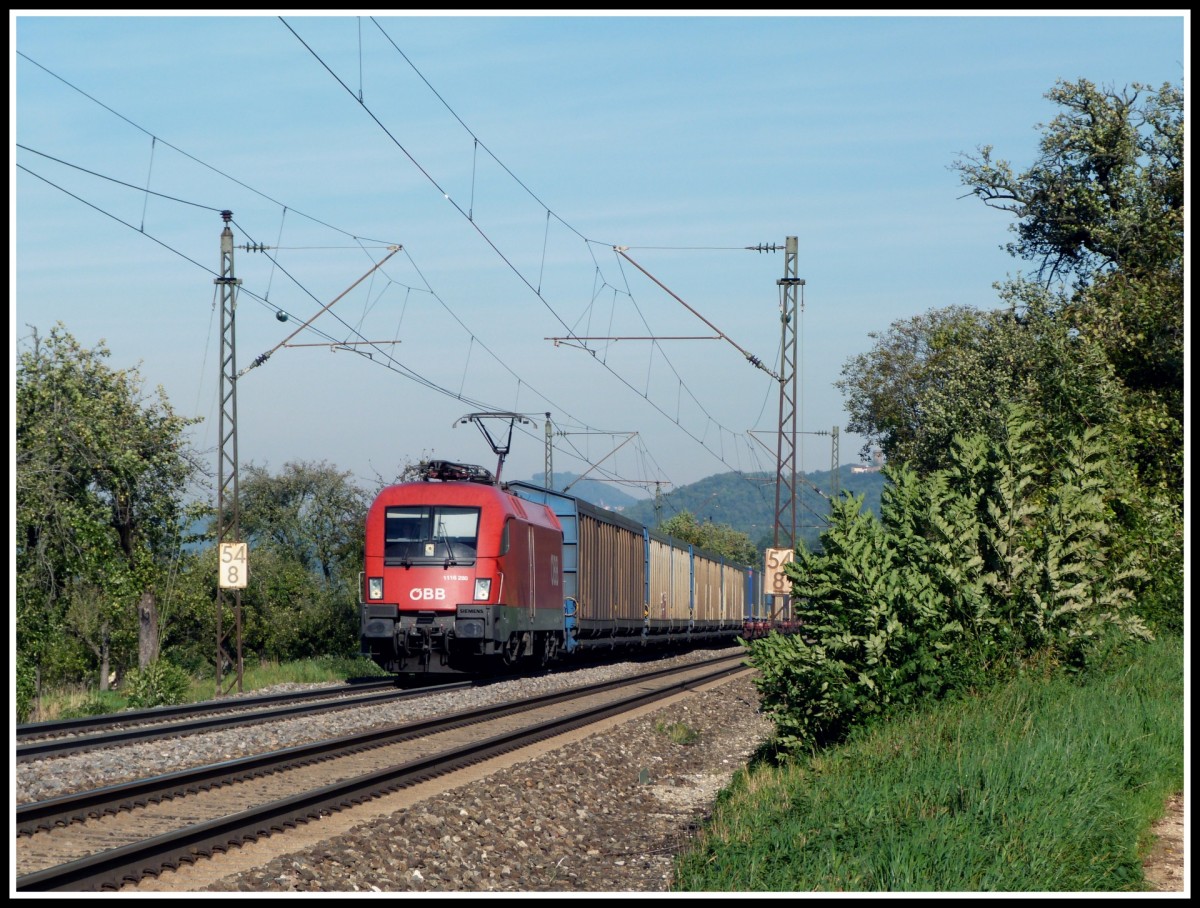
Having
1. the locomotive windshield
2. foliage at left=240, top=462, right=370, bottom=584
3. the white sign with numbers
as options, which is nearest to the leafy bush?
the locomotive windshield

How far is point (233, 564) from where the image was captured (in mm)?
26000

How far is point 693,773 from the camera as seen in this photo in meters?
15.5

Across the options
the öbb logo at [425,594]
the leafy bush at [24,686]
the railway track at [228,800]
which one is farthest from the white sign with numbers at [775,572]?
the leafy bush at [24,686]

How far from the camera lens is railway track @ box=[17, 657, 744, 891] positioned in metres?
8.20

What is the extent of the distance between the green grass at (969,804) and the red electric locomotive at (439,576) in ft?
34.2

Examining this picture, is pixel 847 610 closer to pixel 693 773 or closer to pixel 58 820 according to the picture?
Answer: pixel 693 773

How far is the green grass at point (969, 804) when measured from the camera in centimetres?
742

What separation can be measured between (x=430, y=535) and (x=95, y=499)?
2973 centimetres

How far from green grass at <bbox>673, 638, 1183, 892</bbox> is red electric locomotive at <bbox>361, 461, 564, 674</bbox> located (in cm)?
1043

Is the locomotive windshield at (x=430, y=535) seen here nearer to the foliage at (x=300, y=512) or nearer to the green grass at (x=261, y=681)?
the green grass at (x=261, y=681)

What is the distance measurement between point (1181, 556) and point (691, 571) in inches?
963

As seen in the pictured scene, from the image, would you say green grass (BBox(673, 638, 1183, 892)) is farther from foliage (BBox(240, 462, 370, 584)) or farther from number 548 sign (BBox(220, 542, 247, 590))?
foliage (BBox(240, 462, 370, 584))

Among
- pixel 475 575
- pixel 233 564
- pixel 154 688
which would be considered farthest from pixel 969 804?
pixel 233 564

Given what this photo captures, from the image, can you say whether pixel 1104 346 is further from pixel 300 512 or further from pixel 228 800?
pixel 300 512
